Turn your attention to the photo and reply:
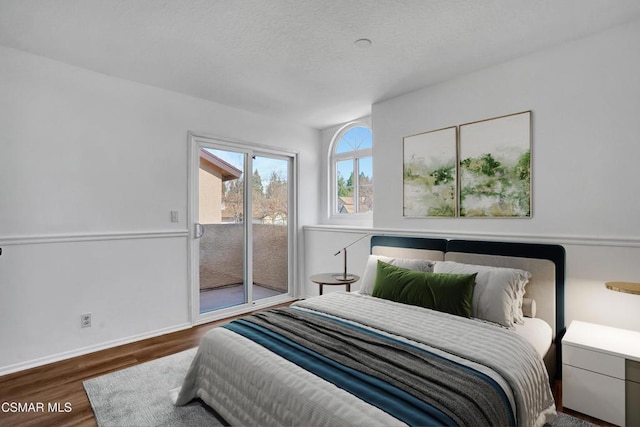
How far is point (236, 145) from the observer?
4.00 m

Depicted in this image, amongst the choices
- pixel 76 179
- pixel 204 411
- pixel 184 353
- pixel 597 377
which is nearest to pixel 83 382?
pixel 184 353

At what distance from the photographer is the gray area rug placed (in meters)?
1.92

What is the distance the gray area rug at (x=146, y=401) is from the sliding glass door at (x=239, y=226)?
1150 mm

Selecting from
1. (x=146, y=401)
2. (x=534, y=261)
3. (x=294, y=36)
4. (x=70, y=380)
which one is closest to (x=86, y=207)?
(x=70, y=380)

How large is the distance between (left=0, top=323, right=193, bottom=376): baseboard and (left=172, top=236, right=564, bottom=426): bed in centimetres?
143

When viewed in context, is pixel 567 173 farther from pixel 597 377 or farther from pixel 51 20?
pixel 51 20

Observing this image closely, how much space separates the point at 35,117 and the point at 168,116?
108cm

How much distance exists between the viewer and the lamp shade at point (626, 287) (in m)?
1.91

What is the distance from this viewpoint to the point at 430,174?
330 cm

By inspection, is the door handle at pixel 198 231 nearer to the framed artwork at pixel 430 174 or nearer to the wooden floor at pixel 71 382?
the wooden floor at pixel 71 382

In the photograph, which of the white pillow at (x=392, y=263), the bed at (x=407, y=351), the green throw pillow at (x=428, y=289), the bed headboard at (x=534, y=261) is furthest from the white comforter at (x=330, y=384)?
the bed headboard at (x=534, y=261)

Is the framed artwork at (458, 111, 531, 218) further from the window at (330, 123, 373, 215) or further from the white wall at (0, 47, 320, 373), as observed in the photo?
the white wall at (0, 47, 320, 373)

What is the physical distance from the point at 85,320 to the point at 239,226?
1.79 metres

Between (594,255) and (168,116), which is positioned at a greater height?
(168,116)
